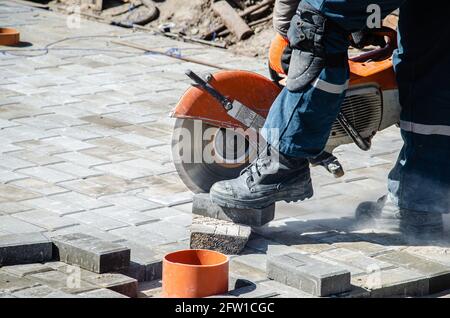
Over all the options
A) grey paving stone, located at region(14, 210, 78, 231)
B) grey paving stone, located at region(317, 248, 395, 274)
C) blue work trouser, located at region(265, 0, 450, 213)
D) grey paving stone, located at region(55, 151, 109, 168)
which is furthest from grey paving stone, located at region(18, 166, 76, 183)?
grey paving stone, located at region(317, 248, 395, 274)

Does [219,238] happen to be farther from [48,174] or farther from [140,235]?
[48,174]

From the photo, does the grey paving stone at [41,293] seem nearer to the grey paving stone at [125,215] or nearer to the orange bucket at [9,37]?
the grey paving stone at [125,215]

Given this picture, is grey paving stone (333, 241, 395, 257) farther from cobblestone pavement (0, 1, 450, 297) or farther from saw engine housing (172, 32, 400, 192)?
saw engine housing (172, 32, 400, 192)

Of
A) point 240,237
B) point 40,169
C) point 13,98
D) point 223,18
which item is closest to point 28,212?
point 40,169

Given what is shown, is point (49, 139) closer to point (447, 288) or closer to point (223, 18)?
point (447, 288)

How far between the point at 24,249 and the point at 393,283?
1.55m

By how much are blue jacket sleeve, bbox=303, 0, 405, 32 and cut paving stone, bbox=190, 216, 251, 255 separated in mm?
1049

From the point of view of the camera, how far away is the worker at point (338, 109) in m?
4.87

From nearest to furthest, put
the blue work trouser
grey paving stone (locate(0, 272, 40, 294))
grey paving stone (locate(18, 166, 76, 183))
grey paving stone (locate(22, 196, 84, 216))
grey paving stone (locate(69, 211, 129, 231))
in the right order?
grey paving stone (locate(0, 272, 40, 294)) → the blue work trouser → grey paving stone (locate(69, 211, 129, 231)) → grey paving stone (locate(22, 196, 84, 216)) → grey paving stone (locate(18, 166, 76, 183))

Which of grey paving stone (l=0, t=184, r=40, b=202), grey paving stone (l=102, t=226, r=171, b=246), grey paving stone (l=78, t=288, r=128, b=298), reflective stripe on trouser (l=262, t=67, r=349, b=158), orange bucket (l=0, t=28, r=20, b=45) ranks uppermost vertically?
reflective stripe on trouser (l=262, t=67, r=349, b=158)

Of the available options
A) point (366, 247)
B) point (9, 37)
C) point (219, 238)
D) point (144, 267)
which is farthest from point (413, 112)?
point (9, 37)

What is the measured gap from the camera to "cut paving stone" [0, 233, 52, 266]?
4.43 m

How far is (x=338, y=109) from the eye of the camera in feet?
16.5

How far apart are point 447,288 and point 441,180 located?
2.41 ft
